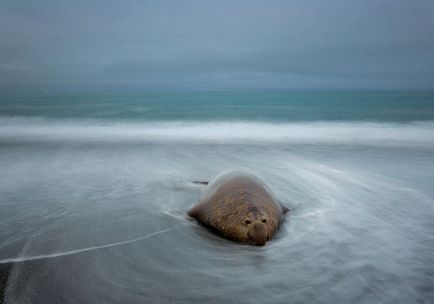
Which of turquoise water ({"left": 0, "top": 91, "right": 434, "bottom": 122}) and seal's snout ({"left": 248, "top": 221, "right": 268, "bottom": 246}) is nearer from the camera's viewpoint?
seal's snout ({"left": 248, "top": 221, "right": 268, "bottom": 246})

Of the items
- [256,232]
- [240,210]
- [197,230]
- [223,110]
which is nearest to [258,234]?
[256,232]

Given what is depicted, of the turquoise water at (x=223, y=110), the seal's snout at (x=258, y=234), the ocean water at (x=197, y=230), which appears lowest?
the ocean water at (x=197, y=230)

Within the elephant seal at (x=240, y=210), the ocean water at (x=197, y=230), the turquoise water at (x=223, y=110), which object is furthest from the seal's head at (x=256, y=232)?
the turquoise water at (x=223, y=110)

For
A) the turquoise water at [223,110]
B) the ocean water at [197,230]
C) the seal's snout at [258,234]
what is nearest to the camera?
the ocean water at [197,230]

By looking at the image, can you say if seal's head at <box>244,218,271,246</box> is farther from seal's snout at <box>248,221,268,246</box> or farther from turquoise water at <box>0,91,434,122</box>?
turquoise water at <box>0,91,434,122</box>

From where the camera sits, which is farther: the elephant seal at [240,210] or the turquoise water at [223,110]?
the turquoise water at [223,110]

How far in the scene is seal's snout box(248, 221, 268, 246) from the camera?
13.7ft

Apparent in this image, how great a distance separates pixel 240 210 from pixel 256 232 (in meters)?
0.35

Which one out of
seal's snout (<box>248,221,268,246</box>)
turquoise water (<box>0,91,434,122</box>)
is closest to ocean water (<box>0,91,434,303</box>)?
seal's snout (<box>248,221,268,246</box>)

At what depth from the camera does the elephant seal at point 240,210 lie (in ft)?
13.9

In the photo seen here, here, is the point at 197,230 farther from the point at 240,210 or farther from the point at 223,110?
the point at 223,110

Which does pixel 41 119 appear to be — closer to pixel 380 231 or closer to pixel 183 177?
pixel 183 177

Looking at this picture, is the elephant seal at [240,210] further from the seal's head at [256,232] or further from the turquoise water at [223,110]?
the turquoise water at [223,110]

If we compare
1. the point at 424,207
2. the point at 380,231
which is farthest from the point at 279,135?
the point at 380,231
